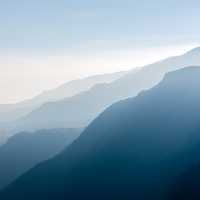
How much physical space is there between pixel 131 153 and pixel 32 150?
323ft

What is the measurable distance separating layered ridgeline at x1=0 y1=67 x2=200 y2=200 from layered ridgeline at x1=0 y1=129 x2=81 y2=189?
52.9m

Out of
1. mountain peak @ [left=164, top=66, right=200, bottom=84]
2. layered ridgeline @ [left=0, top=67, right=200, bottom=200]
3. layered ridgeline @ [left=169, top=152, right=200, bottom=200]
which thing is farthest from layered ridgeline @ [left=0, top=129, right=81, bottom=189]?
layered ridgeline @ [left=169, top=152, right=200, bottom=200]

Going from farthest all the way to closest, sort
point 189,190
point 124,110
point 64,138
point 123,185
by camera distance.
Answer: point 64,138 < point 124,110 < point 123,185 < point 189,190

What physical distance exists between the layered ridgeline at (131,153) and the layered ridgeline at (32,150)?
174ft

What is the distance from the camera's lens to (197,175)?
69.6 meters

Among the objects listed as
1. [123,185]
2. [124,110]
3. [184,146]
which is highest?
[124,110]

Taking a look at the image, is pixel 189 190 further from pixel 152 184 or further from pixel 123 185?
pixel 123 185

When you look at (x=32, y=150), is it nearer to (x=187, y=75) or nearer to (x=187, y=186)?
(x=187, y=75)

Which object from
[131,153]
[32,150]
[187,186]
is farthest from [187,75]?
[32,150]

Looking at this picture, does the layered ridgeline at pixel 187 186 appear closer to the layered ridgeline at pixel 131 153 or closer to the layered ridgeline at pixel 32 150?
the layered ridgeline at pixel 131 153

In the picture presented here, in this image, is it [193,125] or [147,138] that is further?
[147,138]

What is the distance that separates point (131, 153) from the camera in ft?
317

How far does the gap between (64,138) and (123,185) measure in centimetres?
10090

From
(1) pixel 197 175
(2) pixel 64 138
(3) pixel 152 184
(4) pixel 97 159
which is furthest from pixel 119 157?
(2) pixel 64 138
